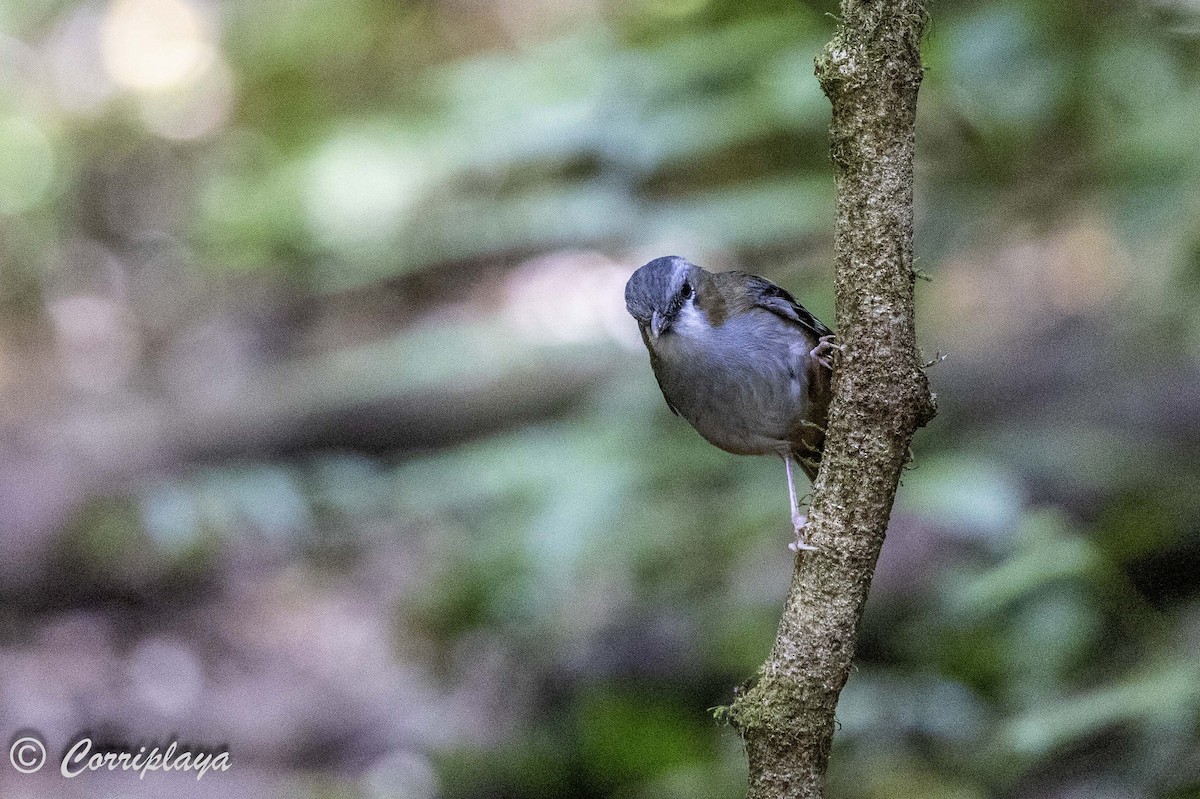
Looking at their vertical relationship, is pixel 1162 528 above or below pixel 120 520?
below

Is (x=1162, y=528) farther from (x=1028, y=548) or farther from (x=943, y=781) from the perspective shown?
(x=943, y=781)

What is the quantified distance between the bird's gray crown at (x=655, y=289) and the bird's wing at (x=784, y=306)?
25cm

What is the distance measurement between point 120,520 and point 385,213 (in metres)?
2.57

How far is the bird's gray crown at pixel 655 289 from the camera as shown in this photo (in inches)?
126

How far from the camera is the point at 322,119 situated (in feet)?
31.4

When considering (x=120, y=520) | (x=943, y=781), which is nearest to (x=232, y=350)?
(x=120, y=520)

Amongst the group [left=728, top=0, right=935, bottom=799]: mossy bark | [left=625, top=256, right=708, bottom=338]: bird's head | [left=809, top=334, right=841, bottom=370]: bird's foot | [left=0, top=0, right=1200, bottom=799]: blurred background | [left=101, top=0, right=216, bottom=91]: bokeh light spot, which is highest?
[left=101, top=0, right=216, bottom=91]: bokeh light spot

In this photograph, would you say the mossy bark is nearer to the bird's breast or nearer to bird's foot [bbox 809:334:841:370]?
bird's foot [bbox 809:334:841:370]
